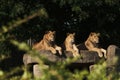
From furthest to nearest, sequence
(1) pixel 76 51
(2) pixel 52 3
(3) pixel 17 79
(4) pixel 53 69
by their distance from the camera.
A: (2) pixel 52 3 < (1) pixel 76 51 < (3) pixel 17 79 < (4) pixel 53 69

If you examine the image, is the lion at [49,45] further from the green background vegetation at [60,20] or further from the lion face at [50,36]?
the green background vegetation at [60,20]

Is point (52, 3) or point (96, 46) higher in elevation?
point (52, 3)

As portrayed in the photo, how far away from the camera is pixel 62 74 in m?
2.25

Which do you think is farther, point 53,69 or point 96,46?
point 96,46

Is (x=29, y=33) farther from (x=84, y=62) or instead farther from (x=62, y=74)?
(x=62, y=74)

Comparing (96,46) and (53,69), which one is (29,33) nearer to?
(96,46)

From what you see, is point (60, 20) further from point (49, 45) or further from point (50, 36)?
point (49, 45)

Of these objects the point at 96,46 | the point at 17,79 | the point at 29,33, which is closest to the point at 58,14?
the point at 29,33

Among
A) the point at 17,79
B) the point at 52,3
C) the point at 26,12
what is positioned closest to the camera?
the point at 17,79

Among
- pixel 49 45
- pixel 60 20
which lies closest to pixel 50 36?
pixel 49 45

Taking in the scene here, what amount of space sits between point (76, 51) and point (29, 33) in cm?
398

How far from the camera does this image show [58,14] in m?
17.9

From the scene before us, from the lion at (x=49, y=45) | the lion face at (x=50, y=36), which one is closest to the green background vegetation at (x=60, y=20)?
the lion face at (x=50, y=36)

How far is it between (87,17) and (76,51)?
3.66m
